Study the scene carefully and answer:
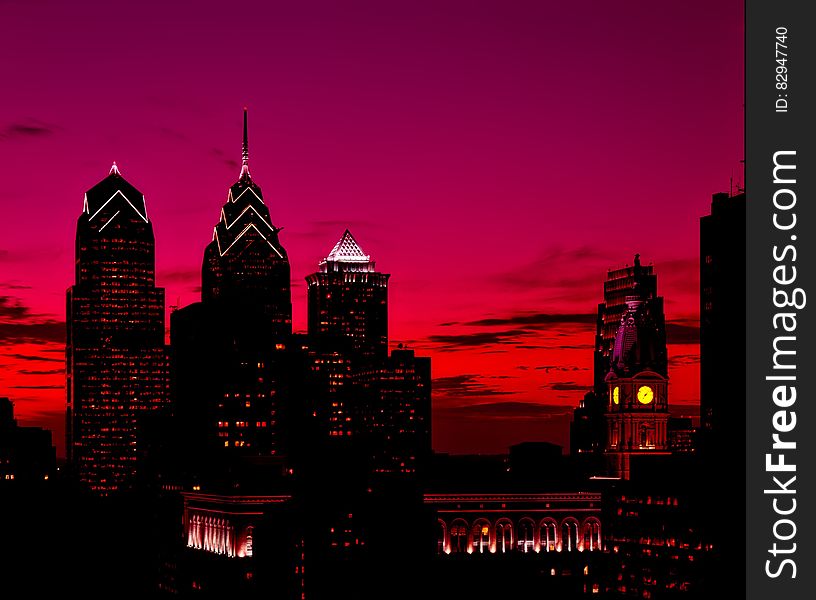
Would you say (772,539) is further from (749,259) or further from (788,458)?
(749,259)

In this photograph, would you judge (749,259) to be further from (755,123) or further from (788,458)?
(788,458)

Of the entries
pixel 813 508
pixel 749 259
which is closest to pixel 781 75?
pixel 749 259

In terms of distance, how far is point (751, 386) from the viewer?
77938mm

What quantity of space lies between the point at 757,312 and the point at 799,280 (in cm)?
455

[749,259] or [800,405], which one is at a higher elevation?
[749,259]

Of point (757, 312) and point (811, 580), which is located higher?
point (757, 312)

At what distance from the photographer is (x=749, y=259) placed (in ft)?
262

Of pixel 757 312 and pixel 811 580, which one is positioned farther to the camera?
pixel 811 580

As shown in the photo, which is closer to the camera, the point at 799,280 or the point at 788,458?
the point at 799,280

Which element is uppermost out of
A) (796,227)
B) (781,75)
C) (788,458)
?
(781,75)

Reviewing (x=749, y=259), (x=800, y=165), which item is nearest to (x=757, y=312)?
(x=749, y=259)

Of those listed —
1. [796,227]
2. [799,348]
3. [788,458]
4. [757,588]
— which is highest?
[796,227]

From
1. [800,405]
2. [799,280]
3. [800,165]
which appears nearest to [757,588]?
[800,405]

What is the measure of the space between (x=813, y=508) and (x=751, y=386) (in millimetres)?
12480
